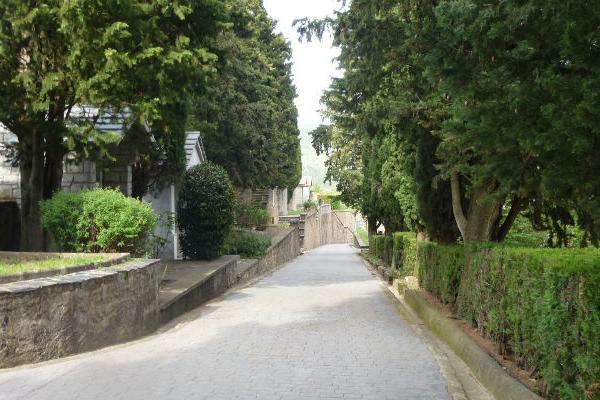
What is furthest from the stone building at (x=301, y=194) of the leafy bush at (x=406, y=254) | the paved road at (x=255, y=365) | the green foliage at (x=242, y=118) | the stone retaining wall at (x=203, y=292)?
the paved road at (x=255, y=365)

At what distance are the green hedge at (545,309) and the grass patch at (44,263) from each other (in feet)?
17.7

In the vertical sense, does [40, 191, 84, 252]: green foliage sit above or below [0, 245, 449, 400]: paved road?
above

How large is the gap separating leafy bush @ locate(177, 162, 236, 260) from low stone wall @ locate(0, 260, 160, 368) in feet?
30.4

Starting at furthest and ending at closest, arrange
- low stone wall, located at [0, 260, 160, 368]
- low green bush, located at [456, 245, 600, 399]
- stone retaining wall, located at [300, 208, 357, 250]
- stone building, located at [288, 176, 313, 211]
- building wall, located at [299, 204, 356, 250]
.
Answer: stone building, located at [288, 176, 313, 211] < stone retaining wall, located at [300, 208, 357, 250] < building wall, located at [299, 204, 356, 250] < low stone wall, located at [0, 260, 160, 368] < low green bush, located at [456, 245, 600, 399]

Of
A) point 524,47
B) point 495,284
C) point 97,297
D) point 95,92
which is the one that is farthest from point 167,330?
point 524,47

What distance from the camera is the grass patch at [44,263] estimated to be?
7.43 m

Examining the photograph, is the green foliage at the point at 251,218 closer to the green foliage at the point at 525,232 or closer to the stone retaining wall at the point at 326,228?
the stone retaining wall at the point at 326,228

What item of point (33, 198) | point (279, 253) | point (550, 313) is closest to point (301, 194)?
point (279, 253)

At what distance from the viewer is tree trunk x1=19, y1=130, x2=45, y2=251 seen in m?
11.7

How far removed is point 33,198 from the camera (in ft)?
38.3

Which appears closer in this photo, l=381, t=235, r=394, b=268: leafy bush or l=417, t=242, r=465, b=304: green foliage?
l=417, t=242, r=465, b=304: green foliage

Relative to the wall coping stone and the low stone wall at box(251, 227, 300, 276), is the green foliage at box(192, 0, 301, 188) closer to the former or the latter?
the low stone wall at box(251, 227, 300, 276)

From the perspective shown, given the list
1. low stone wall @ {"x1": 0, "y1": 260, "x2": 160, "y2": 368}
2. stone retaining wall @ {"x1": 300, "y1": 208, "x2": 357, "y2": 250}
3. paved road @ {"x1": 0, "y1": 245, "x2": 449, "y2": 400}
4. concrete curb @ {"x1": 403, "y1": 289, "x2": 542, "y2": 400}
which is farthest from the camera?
stone retaining wall @ {"x1": 300, "y1": 208, "x2": 357, "y2": 250}

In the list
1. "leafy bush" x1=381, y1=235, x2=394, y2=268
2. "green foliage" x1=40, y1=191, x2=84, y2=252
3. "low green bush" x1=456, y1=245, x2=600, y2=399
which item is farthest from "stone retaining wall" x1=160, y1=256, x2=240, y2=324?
"leafy bush" x1=381, y1=235, x2=394, y2=268
